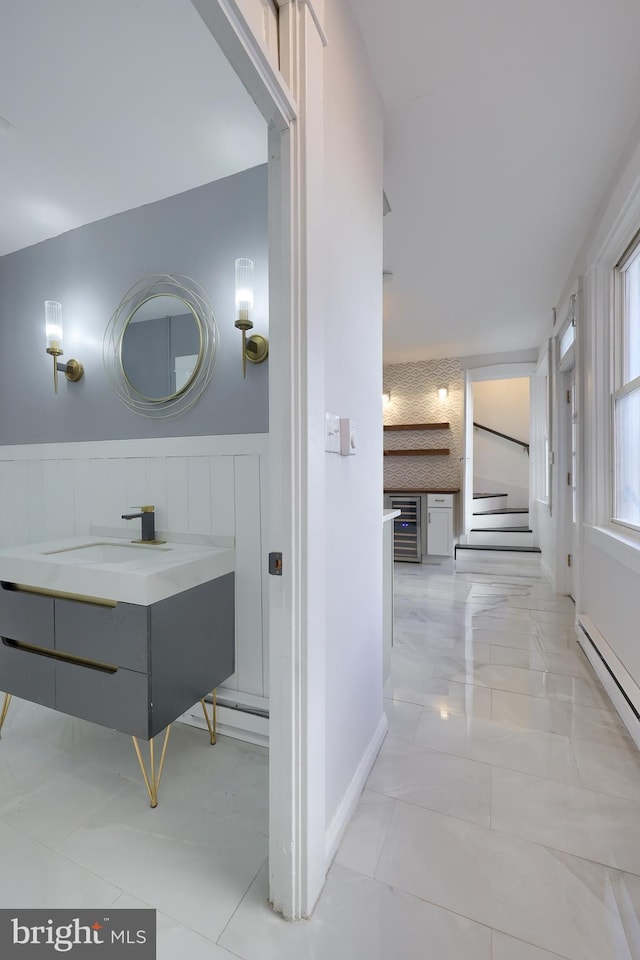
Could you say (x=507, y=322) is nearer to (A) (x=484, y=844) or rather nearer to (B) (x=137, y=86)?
(B) (x=137, y=86)

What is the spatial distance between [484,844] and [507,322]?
410 centimetres

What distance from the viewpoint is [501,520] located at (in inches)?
249

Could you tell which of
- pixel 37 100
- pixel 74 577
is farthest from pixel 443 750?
pixel 37 100

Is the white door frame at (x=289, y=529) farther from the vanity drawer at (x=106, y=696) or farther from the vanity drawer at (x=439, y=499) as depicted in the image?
the vanity drawer at (x=439, y=499)

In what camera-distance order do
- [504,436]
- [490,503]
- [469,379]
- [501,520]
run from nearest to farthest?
[469,379], [501,520], [490,503], [504,436]

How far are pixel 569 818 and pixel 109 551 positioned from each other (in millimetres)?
1845

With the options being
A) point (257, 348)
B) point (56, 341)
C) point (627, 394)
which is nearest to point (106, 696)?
point (257, 348)

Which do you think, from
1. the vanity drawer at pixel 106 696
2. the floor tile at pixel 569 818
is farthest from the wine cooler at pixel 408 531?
the vanity drawer at pixel 106 696

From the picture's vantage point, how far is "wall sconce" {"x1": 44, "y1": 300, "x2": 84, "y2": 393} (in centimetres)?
205

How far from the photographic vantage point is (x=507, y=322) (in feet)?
13.6

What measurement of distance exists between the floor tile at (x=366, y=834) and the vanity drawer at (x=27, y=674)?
3.36 ft

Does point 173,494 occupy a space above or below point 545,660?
above

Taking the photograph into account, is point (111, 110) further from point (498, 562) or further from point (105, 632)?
point (498, 562)

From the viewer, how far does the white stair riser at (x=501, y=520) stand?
628 centimetres
